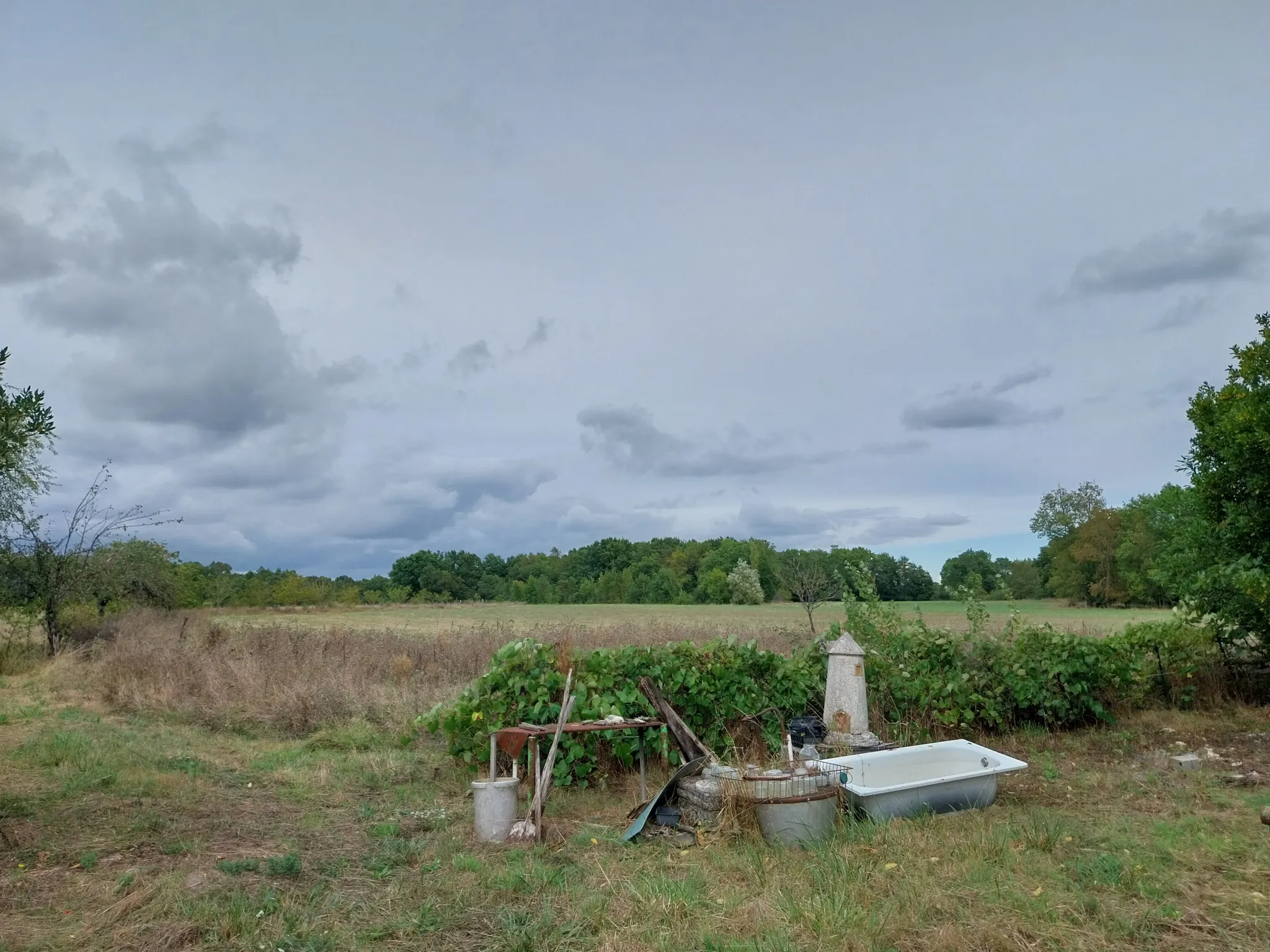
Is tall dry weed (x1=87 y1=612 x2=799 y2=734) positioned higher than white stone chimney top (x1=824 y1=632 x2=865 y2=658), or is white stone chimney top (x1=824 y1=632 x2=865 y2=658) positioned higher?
white stone chimney top (x1=824 y1=632 x2=865 y2=658)

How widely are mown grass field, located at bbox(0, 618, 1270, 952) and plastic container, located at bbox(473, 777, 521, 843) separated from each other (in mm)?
173

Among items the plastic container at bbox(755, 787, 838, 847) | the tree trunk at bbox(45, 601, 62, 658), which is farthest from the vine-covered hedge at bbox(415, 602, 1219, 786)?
the tree trunk at bbox(45, 601, 62, 658)

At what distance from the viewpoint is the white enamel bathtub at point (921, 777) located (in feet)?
21.0

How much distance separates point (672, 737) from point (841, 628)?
298 centimetres

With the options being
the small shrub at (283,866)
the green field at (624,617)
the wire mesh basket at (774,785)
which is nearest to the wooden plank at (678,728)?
the wire mesh basket at (774,785)

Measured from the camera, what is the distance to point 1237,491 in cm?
1087

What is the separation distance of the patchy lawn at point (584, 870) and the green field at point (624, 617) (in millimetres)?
5236

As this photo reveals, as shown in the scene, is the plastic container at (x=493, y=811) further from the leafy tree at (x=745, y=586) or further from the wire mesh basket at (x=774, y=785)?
the leafy tree at (x=745, y=586)

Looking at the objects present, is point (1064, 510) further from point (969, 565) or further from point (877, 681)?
point (877, 681)

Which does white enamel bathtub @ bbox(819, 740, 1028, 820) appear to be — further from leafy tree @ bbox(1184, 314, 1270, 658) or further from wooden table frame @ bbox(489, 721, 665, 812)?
leafy tree @ bbox(1184, 314, 1270, 658)

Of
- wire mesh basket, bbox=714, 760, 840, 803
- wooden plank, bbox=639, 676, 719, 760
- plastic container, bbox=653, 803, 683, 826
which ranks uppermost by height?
wooden plank, bbox=639, 676, 719, 760

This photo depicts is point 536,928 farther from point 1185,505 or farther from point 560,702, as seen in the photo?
point 1185,505

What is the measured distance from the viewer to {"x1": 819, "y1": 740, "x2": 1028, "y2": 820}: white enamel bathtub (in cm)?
640

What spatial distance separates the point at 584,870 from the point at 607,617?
30589mm
